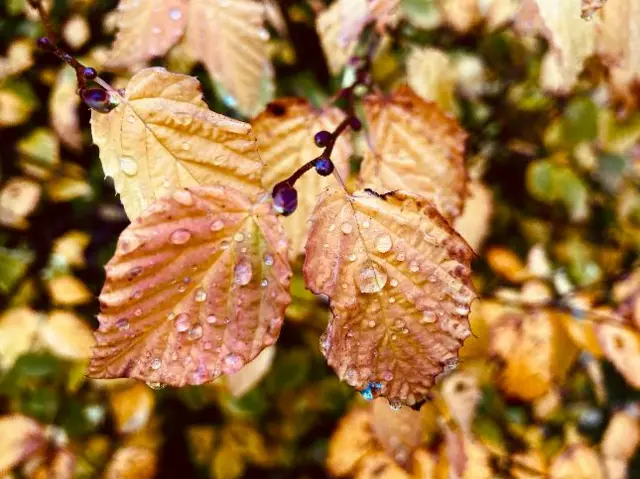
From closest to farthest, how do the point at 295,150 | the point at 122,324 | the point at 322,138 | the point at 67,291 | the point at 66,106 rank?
the point at 122,324 → the point at 322,138 → the point at 295,150 → the point at 66,106 → the point at 67,291

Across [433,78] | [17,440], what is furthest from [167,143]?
[17,440]

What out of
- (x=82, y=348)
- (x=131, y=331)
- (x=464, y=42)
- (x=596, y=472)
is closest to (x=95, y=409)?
(x=82, y=348)

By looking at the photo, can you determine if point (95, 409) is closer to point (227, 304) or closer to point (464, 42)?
point (227, 304)

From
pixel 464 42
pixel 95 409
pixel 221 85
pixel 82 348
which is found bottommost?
pixel 95 409

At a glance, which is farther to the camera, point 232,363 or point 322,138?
point 322,138

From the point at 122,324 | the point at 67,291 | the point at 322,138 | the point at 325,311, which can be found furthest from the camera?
the point at 325,311

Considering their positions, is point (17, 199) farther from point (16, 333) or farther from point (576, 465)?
point (576, 465)

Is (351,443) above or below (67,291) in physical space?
below

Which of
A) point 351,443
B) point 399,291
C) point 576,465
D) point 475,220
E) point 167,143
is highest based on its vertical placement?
point 167,143
